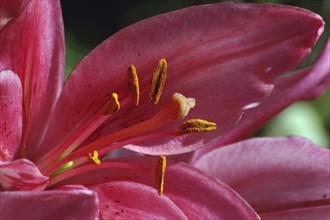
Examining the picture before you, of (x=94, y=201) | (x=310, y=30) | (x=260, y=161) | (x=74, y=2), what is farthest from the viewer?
Result: (x=74, y=2)

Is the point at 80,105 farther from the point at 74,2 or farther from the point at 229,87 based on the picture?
the point at 74,2

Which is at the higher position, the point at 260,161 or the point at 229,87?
the point at 229,87

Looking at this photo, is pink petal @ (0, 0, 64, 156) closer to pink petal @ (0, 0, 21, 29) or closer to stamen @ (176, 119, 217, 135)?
pink petal @ (0, 0, 21, 29)

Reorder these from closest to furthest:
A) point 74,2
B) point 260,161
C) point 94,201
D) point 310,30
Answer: point 94,201
point 310,30
point 260,161
point 74,2

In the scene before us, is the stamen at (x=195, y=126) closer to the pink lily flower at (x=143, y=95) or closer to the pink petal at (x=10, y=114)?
the pink lily flower at (x=143, y=95)

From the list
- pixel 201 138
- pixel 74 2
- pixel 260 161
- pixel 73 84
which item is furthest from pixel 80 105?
pixel 74 2

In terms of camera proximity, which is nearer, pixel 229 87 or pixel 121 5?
pixel 229 87
